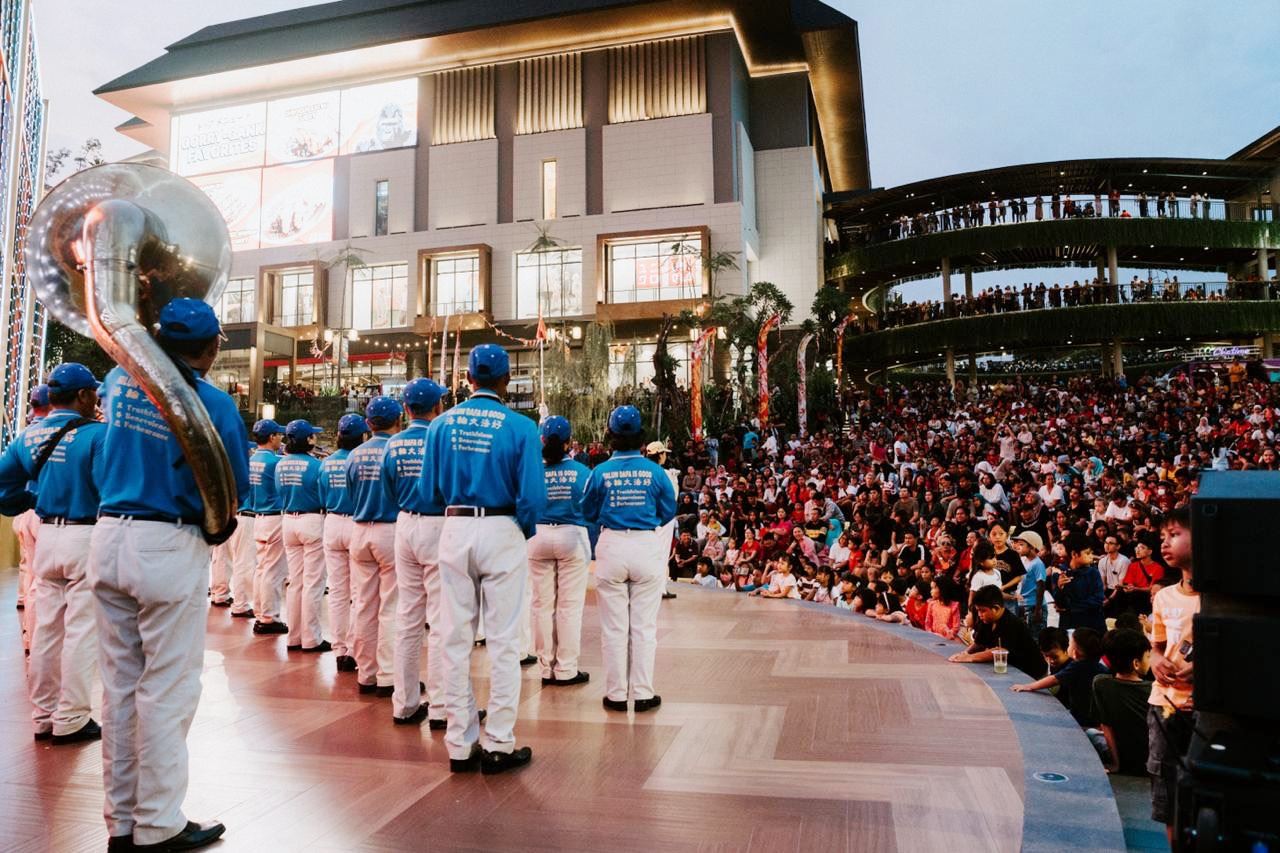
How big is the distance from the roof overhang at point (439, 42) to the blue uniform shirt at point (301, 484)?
112 feet

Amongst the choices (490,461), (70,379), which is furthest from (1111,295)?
(70,379)

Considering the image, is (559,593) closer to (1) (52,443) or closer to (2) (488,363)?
(2) (488,363)

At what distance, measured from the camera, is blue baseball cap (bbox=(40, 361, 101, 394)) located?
4297 millimetres

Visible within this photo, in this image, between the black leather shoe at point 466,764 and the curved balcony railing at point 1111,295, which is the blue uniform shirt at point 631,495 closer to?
the black leather shoe at point 466,764

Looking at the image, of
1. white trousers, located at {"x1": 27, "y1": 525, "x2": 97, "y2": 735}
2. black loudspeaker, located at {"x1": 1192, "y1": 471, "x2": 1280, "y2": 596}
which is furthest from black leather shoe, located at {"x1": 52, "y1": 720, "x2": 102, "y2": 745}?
black loudspeaker, located at {"x1": 1192, "y1": 471, "x2": 1280, "y2": 596}

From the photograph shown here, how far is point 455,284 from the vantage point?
1499 inches

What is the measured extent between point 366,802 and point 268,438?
499 cm

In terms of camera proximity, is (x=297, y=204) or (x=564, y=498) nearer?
(x=564, y=498)

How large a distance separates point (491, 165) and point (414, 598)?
120ft

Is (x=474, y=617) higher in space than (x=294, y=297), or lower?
lower

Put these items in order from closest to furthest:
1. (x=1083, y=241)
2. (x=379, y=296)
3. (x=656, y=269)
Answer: (x=1083, y=241), (x=656, y=269), (x=379, y=296)

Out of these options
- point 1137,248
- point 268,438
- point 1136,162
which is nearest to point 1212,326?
point 1137,248

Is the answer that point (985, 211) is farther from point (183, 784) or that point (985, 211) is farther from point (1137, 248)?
point (183, 784)

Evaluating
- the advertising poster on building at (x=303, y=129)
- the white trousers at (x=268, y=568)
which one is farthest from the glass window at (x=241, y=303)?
the white trousers at (x=268, y=568)
